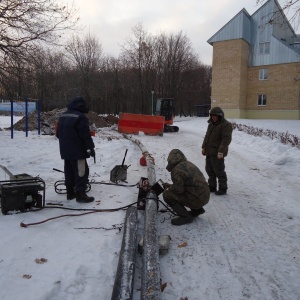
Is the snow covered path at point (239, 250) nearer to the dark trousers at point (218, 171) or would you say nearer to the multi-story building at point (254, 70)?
the dark trousers at point (218, 171)

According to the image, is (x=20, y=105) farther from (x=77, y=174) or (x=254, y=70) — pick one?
(x=254, y=70)

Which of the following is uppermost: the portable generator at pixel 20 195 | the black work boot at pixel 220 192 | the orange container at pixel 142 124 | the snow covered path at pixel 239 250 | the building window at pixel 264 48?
the building window at pixel 264 48

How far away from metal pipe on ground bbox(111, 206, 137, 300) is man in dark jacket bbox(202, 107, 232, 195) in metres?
2.54

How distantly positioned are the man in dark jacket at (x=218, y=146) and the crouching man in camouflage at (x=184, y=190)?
1.57 m

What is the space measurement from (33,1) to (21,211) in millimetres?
12319

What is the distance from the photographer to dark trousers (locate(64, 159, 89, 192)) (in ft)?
17.8

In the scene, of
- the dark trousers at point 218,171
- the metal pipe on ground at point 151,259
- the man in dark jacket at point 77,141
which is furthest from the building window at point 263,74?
the metal pipe on ground at point 151,259

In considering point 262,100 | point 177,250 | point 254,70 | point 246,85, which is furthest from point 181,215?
point 254,70

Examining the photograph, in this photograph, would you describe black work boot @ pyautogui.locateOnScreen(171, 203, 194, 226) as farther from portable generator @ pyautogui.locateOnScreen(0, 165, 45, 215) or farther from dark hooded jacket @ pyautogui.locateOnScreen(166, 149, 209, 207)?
portable generator @ pyautogui.locateOnScreen(0, 165, 45, 215)

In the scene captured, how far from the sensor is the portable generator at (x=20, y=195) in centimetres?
465

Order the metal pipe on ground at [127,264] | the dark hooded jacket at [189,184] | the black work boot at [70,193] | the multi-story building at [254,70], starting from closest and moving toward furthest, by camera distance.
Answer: the metal pipe on ground at [127,264]
the dark hooded jacket at [189,184]
the black work boot at [70,193]
the multi-story building at [254,70]

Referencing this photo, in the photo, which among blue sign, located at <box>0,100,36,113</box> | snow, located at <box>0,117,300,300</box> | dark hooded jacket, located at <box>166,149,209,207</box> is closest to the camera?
snow, located at <box>0,117,300,300</box>

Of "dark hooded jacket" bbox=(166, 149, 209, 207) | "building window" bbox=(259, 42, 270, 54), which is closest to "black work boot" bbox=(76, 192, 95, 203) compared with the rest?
"dark hooded jacket" bbox=(166, 149, 209, 207)

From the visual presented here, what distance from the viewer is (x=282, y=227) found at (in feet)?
15.3
